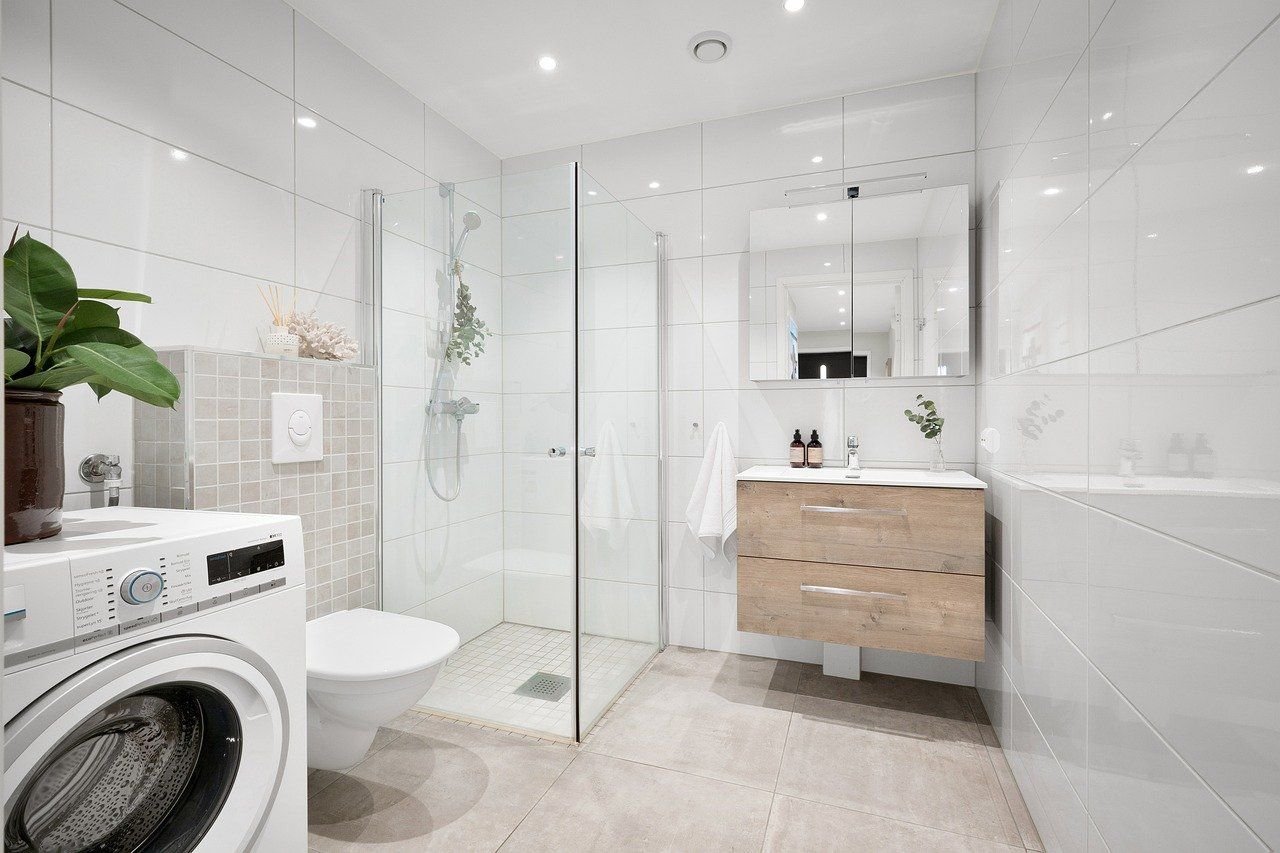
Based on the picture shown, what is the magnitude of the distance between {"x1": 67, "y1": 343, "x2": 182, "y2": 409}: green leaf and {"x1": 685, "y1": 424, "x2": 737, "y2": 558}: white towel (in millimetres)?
1929

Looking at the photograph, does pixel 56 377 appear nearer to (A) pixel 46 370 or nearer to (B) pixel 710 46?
(A) pixel 46 370

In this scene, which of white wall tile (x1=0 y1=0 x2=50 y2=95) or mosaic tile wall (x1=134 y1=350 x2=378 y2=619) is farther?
mosaic tile wall (x1=134 y1=350 x2=378 y2=619)

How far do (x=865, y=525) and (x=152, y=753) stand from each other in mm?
1962

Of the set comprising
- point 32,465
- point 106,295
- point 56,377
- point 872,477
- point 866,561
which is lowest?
point 866,561

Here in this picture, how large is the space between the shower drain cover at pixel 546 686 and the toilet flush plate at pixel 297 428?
103cm

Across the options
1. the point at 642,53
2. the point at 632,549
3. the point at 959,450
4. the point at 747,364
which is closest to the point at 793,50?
the point at 642,53

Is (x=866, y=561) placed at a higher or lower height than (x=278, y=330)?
lower

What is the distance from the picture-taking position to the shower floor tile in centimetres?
212

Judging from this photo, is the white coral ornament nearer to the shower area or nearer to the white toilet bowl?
the shower area

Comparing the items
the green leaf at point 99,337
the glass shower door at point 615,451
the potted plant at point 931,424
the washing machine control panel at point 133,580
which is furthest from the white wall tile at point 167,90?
the potted plant at point 931,424

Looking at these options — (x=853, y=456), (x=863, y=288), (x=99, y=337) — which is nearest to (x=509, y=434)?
(x=99, y=337)

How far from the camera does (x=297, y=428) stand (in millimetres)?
1977

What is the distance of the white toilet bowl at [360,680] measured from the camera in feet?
5.30

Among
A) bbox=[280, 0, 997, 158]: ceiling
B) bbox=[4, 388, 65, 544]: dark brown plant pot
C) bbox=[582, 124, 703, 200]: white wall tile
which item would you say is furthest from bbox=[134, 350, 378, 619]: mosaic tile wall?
bbox=[582, 124, 703, 200]: white wall tile
